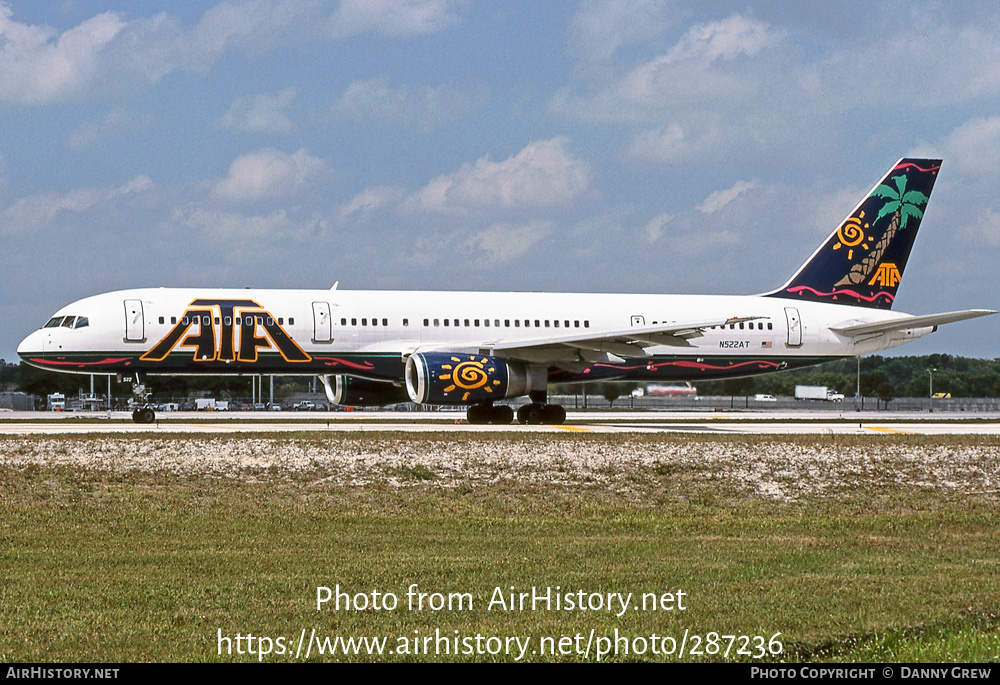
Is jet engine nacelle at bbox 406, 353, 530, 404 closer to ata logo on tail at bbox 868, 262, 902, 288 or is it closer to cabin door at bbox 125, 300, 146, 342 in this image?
cabin door at bbox 125, 300, 146, 342

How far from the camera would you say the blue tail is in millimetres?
41312

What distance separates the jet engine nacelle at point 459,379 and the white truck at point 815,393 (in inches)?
3152

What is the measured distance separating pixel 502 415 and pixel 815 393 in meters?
81.5

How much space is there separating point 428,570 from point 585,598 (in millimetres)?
2245

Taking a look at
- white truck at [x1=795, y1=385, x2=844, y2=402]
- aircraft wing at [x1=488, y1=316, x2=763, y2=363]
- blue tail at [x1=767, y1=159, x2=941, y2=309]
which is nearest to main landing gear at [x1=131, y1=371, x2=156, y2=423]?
aircraft wing at [x1=488, y1=316, x2=763, y2=363]

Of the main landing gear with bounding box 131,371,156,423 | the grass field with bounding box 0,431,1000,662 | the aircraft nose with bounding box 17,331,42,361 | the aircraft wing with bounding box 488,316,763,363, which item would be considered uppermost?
the aircraft nose with bounding box 17,331,42,361

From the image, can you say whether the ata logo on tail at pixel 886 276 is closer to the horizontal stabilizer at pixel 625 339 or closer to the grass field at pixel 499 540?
the horizontal stabilizer at pixel 625 339

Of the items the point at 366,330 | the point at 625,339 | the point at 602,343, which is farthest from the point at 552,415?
the point at 366,330

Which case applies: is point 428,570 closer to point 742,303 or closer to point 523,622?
point 523,622

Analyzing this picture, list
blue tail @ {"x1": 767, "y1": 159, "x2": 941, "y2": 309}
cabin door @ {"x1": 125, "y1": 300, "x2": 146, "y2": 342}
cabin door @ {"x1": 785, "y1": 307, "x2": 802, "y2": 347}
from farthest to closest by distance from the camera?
blue tail @ {"x1": 767, "y1": 159, "x2": 941, "y2": 309} → cabin door @ {"x1": 785, "y1": 307, "x2": 802, "y2": 347} → cabin door @ {"x1": 125, "y1": 300, "x2": 146, "y2": 342}

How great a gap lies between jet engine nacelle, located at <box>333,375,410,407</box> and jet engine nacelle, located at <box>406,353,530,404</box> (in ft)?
10.3

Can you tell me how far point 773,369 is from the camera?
39531 mm

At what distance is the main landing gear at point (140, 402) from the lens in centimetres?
3438

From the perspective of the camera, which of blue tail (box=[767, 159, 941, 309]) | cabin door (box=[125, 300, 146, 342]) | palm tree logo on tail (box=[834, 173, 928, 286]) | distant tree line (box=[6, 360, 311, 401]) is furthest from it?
distant tree line (box=[6, 360, 311, 401])
